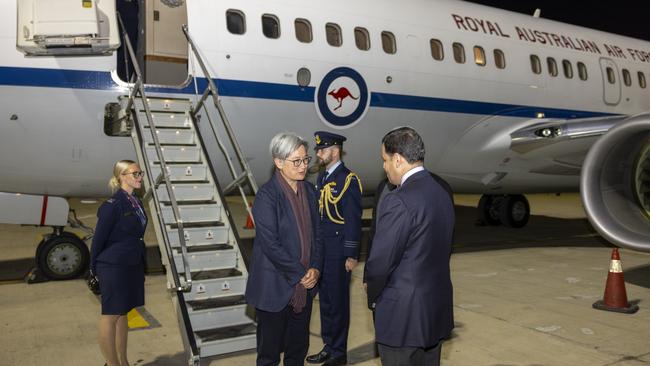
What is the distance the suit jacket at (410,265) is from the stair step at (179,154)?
408cm

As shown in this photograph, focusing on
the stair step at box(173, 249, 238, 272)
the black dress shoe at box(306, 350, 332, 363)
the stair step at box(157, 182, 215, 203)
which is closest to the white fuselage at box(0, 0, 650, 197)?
the stair step at box(157, 182, 215, 203)

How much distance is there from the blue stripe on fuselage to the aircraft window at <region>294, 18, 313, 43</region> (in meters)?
0.67

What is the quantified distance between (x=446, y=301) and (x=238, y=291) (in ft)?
10.1

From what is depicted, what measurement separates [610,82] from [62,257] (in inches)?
420

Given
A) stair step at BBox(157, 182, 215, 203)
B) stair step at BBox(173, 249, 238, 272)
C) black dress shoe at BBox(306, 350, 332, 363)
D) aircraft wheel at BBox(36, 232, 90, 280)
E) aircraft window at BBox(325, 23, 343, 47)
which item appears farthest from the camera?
aircraft window at BBox(325, 23, 343, 47)

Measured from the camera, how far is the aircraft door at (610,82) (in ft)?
40.4

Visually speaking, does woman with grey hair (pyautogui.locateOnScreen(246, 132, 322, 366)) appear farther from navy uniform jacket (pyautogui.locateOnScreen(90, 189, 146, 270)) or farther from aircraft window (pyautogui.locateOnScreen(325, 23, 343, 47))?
aircraft window (pyautogui.locateOnScreen(325, 23, 343, 47))

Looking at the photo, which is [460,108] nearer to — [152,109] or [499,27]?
[499,27]

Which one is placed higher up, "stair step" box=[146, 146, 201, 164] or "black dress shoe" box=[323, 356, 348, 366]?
"stair step" box=[146, 146, 201, 164]

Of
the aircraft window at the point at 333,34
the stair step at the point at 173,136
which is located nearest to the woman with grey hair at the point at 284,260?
the stair step at the point at 173,136

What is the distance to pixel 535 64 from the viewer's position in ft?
36.2

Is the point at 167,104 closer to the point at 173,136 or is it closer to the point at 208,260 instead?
the point at 173,136

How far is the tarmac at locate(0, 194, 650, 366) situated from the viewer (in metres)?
5.25

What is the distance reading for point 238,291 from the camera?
19.4ft
